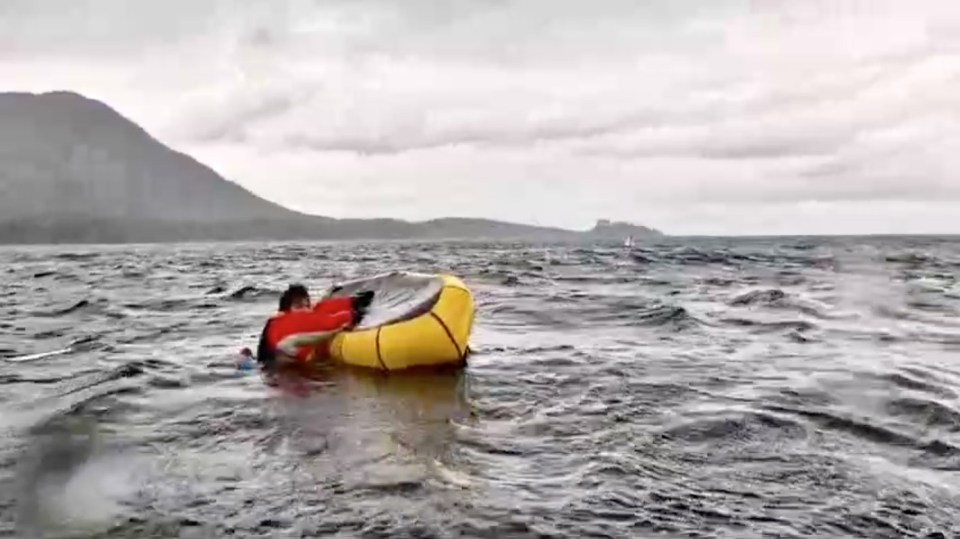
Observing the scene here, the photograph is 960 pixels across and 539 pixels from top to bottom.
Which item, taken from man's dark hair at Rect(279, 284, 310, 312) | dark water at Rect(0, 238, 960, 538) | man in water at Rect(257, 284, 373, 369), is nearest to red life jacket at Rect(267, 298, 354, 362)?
man in water at Rect(257, 284, 373, 369)

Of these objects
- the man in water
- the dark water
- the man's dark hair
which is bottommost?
the dark water

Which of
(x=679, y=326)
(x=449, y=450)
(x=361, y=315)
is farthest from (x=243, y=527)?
(x=679, y=326)

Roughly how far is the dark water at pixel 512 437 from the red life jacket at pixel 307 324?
1.96ft

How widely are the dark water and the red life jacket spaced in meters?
0.60

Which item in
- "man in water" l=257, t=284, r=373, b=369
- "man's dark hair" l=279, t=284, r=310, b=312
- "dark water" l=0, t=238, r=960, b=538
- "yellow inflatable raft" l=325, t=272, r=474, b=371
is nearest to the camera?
"dark water" l=0, t=238, r=960, b=538

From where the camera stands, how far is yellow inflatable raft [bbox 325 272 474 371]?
13.8 m

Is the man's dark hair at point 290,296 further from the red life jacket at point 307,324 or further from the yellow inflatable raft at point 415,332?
the yellow inflatable raft at point 415,332

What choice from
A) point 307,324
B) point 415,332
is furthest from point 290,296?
point 415,332

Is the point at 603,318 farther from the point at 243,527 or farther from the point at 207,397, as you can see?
the point at 243,527

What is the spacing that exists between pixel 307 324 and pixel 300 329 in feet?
0.48

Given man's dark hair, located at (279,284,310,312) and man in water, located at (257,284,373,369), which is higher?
man's dark hair, located at (279,284,310,312)

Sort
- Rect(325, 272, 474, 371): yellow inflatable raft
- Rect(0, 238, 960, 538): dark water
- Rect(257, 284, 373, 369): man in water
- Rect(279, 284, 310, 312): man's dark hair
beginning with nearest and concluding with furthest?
Rect(0, 238, 960, 538): dark water
Rect(325, 272, 474, 371): yellow inflatable raft
Rect(257, 284, 373, 369): man in water
Rect(279, 284, 310, 312): man's dark hair

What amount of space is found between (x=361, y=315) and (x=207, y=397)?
3.10 meters

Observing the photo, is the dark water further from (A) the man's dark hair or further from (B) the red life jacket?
(A) the man's dark hair
